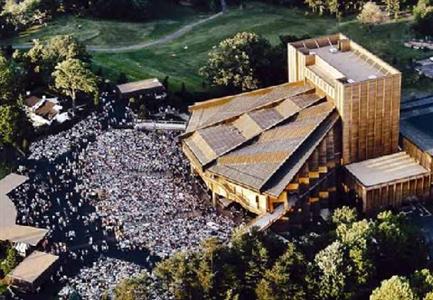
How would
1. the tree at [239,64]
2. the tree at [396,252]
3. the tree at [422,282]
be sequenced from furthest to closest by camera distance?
the tree at [239,64], the tree at [396,252], the tree at [422,282]

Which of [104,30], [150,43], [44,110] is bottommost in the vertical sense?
[150,43]

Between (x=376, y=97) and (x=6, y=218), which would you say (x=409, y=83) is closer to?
(x=376, y=97)

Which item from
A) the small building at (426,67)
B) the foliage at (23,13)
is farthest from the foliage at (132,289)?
the foliage at (23,13)

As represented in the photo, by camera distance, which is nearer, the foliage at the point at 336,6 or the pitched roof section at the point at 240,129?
the pitched roof section at the point at 240,129

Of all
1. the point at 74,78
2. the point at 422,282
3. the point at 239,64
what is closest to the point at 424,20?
the point at 239,64

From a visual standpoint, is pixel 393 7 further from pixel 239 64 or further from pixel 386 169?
pixel 386 169

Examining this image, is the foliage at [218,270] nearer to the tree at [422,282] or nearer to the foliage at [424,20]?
the tree at [422,282]
